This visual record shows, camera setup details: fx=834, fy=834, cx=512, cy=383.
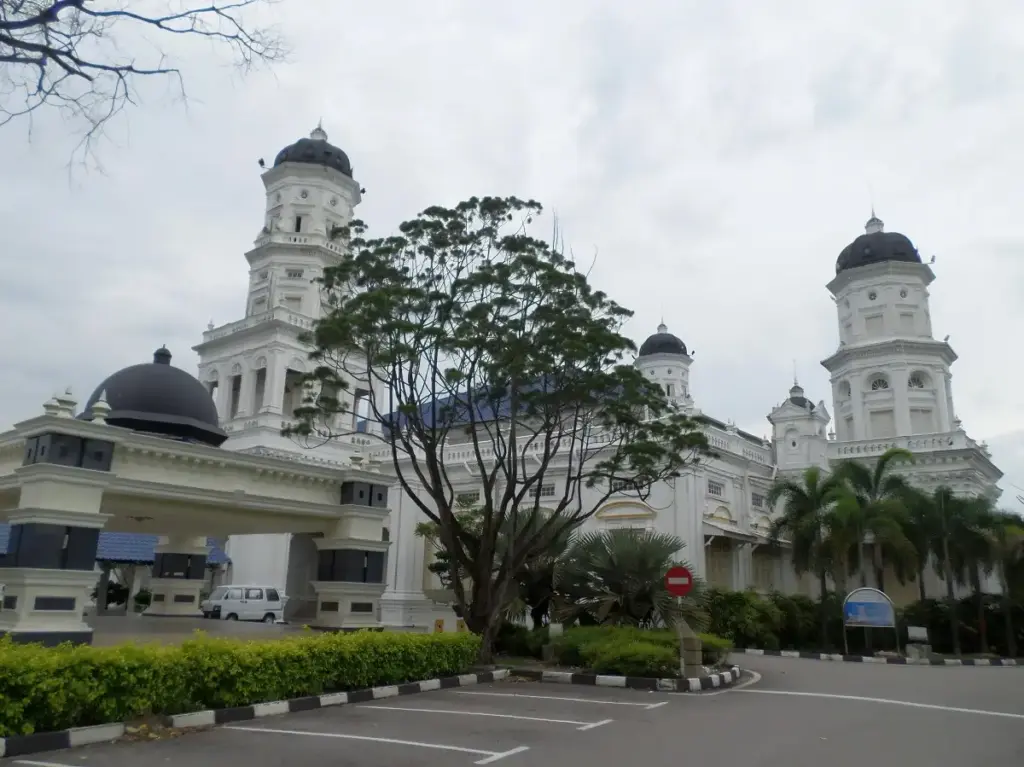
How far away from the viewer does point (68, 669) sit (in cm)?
795

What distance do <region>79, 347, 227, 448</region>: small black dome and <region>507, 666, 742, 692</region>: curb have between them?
934cm

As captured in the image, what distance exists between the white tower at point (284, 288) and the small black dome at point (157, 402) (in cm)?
1503

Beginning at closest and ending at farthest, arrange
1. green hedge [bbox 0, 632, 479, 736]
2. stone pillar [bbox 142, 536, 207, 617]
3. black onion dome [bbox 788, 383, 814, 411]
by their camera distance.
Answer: green hedge [bbox 0, 632, 479, 736] → stone pillar [bbox 142, 536, 207, 617] → black onion dome [bbox 788, 383, 814, 411]

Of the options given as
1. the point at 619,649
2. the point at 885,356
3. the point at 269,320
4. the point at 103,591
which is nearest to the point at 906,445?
the point at 885,356

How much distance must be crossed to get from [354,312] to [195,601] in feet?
41.9

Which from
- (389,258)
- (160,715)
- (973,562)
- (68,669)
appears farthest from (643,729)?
(973,562)

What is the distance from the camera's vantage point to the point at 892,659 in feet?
68.8

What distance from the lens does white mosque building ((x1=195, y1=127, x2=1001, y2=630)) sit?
28.0 meters

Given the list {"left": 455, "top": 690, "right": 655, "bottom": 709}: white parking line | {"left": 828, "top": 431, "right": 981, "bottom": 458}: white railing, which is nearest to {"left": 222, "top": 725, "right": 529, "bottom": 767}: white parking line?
{"left": 455, "top": 690, "right": 655, "bottom": 709}: white parking line

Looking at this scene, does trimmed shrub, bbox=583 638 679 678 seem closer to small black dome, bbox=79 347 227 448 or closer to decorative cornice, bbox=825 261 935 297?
small black dome, bbox=79 347 227 448

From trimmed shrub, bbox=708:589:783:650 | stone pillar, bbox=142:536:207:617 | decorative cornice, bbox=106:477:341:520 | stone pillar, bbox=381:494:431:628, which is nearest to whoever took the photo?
decorative cornice, bbox=106:477:341:520

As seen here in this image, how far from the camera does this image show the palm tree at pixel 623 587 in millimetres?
17109

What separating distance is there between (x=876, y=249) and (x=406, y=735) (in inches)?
1354

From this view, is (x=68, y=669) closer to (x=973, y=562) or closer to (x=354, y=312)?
(x=354, y=312)
